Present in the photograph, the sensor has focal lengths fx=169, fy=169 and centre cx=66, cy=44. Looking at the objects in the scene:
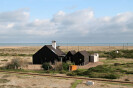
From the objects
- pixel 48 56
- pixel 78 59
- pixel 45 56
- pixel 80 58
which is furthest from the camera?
pixel 45 56

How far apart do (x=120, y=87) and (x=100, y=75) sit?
6689 mm

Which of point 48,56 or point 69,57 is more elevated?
point 48,56

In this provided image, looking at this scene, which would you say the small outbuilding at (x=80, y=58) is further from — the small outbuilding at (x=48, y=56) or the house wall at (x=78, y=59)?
the small outbuilding at (x=48, y=56)

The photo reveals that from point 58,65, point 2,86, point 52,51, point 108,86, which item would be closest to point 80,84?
point 108,86

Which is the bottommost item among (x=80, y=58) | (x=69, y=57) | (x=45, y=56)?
(x=80, y=58)

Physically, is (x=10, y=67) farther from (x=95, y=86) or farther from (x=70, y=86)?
(x=95, y=86)

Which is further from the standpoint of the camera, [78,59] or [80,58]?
[78,59]

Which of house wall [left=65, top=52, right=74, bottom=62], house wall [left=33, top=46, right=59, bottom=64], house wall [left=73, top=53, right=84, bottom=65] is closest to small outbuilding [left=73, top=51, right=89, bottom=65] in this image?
house wall [left=73, top=53, right=84, bottom=65]

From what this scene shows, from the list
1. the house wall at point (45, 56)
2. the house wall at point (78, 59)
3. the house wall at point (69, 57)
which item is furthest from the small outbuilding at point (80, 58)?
the house wall at point (45, 56)

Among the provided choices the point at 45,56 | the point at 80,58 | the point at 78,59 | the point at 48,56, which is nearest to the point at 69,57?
the point at 78,59

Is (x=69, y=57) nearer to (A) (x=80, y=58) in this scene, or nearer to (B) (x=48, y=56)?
(A) (x=80, y=58)

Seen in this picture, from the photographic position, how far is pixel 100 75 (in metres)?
24.7

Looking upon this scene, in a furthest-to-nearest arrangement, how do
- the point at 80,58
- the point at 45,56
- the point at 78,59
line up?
the point at 45,56 < the point at 78,59 < the point at 80,58

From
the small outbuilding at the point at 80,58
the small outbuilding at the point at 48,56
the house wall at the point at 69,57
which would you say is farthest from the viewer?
the house wall at the point at 69,57
